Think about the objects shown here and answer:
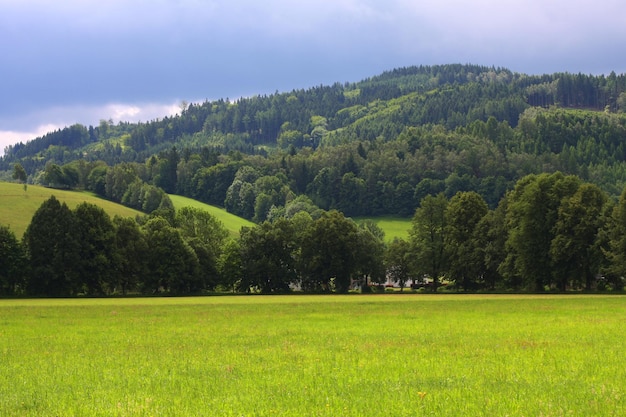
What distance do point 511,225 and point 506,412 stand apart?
88209 mm

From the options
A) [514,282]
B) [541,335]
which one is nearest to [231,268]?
[514,282]

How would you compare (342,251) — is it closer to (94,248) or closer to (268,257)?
(268,257)

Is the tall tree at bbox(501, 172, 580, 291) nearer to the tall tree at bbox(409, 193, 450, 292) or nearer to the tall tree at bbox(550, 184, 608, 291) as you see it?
the tall tree at bbox(550, 184, 608, 291)

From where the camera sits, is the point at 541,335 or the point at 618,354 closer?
the point at 618,354

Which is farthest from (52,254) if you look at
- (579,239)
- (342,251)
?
(579,239)

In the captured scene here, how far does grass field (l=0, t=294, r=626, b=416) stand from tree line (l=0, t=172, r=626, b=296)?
5539cm

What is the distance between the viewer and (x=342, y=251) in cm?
11569

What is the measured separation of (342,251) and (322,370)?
9458 cm

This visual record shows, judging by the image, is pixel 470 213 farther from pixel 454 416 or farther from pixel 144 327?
pixel 454 416

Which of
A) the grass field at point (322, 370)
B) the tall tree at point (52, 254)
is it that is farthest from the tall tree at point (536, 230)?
the tall tree at point (52, 254)

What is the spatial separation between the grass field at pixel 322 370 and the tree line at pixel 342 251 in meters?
55.4

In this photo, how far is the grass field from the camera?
1585 centimetres

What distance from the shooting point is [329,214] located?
121 metres

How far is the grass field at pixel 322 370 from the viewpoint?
15.9 meters
